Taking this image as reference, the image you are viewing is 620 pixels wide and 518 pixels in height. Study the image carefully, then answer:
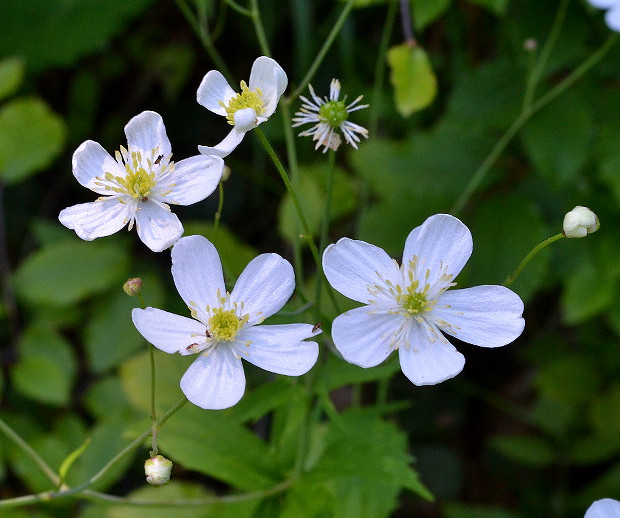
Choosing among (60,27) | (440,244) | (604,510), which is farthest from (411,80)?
(60,27)

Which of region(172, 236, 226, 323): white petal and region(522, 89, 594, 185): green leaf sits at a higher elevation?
region(522, 89, 594, 185): green leaf

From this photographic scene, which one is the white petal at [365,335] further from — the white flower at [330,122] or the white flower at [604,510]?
the white flower at [604,510]

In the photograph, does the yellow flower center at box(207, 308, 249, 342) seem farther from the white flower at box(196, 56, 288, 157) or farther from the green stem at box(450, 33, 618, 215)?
the green stem at box(450, 33, 618, 215)

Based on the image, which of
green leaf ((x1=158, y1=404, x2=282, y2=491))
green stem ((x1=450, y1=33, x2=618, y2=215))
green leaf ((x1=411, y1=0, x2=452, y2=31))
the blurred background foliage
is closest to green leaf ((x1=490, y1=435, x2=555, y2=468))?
the blurred background foliage

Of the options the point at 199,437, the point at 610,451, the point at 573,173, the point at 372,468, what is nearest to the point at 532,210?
the point at 573,173

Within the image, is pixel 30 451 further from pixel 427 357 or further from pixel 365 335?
pixel 427 357

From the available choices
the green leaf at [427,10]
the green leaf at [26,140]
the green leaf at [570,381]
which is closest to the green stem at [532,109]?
the green leaf at [427,10]

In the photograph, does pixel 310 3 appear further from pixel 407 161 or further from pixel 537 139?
pixel 537 139
